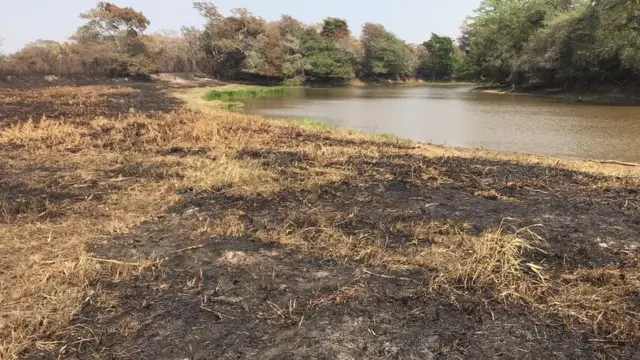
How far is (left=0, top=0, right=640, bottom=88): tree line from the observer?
102 ft

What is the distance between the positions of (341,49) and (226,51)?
57.2ft

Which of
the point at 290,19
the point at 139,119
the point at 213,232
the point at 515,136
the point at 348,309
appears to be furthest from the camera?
the point at 290,19

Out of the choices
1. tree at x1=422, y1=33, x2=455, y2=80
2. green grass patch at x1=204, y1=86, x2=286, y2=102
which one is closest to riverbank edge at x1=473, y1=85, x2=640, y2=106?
green grass patch at x1=204, y1=86, x2=286, y2=102

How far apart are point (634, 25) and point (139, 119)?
28.1m

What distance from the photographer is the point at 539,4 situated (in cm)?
4569

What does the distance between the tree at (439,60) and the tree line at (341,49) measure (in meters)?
9.29

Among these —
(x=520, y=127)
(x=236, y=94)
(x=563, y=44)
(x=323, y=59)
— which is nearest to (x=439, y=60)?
(x=323, y=59)

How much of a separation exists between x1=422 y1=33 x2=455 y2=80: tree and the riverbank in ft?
278

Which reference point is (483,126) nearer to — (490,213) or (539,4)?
(490,213)

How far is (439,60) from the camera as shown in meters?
87.2

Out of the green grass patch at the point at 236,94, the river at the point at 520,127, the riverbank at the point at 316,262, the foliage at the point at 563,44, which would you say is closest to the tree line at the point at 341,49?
the foliage at the point at 563,44

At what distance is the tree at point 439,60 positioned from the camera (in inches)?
3447

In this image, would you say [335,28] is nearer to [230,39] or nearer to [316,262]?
[230,39]

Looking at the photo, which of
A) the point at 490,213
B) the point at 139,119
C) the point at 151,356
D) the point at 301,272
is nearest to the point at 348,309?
the point at 301,272
